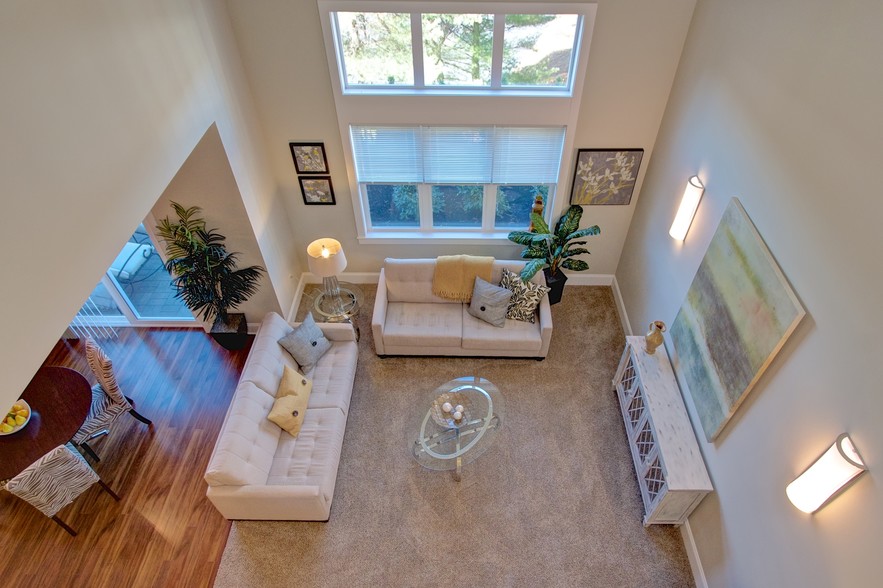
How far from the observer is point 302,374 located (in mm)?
5000

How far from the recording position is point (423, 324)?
18.1 ft

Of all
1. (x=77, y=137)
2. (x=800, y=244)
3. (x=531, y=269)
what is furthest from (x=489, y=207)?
(x=77, y=137)

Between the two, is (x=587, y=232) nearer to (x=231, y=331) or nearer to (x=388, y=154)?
(x=388, y=154)

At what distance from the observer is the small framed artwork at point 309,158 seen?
5.31 m

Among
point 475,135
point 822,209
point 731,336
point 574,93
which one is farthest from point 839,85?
point 475,135

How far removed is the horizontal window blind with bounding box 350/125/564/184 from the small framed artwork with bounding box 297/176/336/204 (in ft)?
1.23

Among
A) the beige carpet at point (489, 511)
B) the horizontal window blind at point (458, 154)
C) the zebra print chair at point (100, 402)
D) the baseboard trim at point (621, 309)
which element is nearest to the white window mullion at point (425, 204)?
the horizontal window blind at point (458, 154)

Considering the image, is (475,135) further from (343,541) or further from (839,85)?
(343,541)

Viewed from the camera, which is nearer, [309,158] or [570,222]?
[309,158]

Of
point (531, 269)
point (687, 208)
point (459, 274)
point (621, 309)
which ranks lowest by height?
point (621, 309)

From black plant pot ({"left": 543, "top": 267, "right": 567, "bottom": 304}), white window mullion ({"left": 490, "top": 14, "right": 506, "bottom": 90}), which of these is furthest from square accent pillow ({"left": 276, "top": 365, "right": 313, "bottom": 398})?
white window mullion ({"left": 490, "top": 14, "right": 506, "bottom": 90})

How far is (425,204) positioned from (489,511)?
328 cm

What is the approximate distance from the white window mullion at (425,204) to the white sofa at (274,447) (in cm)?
191

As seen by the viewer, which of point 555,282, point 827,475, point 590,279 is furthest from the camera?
point 590,279
